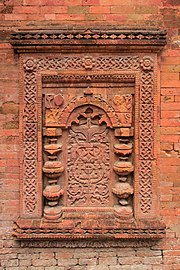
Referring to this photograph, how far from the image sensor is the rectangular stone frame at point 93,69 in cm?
417

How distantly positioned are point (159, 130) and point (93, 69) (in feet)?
4.53

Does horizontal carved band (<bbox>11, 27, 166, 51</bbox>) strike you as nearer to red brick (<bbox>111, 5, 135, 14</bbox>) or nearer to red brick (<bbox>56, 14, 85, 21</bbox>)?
red brick (<bbox>56, 14, 85, 21</bbox>)

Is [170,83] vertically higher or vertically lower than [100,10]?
lower

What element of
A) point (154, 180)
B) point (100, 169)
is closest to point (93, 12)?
point (100, 169)

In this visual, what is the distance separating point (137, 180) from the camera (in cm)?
438

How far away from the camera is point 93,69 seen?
4.27 m

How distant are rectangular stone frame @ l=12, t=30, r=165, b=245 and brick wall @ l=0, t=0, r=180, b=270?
0.49ft

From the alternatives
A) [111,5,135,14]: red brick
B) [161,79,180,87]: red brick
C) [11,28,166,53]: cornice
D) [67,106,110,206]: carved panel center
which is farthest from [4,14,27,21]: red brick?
[161,79,180,87]: red brick

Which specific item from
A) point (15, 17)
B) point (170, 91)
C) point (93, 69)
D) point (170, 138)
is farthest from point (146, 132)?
point (15, 17)

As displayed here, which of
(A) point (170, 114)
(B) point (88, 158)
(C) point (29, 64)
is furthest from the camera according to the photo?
(B) point (88, 158)

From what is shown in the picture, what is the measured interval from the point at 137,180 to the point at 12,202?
199cm

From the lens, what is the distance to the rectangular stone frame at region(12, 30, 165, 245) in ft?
13.7

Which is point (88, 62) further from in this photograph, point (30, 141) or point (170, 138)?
point (170, 138)

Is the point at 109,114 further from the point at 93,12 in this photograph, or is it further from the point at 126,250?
the point at 126,250
